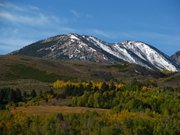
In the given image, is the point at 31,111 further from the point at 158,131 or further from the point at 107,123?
the point at 158,131

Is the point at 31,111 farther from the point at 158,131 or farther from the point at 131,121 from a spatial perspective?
the point at 158,131

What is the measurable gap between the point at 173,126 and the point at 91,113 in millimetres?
36333

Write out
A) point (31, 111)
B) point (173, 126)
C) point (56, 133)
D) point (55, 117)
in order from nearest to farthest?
1. point (56, 133)
2. point (173, 126)
3. point (55, 117)
4. point (31, 111)

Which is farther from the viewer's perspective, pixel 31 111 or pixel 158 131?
pixel 31 111

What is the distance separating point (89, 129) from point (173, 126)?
89.8 feet

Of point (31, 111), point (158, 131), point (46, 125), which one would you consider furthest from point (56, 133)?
point (31, 111)

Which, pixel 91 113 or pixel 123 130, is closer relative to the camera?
pixel 123 130

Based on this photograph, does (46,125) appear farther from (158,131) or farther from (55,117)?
(158,131)

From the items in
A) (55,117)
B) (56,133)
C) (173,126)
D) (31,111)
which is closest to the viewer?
(56,133)

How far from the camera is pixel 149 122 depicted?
162250 mm

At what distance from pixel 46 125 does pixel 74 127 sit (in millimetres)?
9062

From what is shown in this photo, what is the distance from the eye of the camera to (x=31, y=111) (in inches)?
7717

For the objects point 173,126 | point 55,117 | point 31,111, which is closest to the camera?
point 173,126

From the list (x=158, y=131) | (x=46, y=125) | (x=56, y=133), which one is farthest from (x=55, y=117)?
(x=158, y=131)
